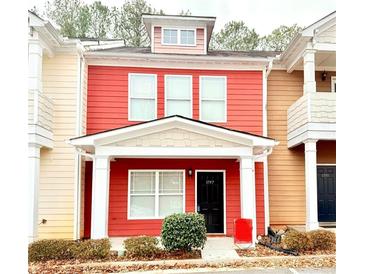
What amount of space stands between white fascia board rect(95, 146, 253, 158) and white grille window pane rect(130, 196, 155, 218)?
181 centimetres

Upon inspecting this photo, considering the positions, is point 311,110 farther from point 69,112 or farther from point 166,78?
point 69,112

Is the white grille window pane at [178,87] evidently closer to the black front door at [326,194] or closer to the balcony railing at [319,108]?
the balcony railing at [319,108]

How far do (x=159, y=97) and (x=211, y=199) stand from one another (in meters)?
3.49

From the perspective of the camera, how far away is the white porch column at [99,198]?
881 cm

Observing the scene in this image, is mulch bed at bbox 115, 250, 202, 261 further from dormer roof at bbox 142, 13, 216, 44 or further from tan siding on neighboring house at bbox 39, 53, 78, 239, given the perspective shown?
dormer roof at bbox 142, 13, 216, 44

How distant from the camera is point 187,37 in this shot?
1180 cm

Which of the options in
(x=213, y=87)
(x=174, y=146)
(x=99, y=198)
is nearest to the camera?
(x=99, y=198)

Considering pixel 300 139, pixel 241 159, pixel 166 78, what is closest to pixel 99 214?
pixel 241 159

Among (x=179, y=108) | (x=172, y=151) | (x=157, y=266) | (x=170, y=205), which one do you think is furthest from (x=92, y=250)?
(x=179, y=108)

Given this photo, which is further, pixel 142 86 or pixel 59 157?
pixel 142 86

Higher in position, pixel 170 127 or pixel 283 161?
pixel 170 127

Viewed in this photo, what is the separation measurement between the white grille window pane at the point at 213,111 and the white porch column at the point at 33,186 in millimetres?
4903

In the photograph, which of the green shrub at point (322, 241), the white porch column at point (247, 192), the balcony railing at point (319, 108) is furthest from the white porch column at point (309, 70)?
the green shrub at point (322, 241)

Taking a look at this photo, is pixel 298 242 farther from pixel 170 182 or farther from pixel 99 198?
pixel 99 198
